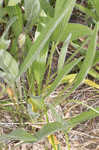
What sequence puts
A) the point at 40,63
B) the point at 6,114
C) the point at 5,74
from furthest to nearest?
the point at 6,114, the point at 40,63, the point at 5,74

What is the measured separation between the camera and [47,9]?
0.81 m

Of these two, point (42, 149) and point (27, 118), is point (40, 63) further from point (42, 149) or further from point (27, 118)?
point (42, 149)

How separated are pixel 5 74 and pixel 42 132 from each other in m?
0.19

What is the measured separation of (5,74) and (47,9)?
33 cm

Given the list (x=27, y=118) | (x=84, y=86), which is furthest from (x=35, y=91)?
(x=84, y=86)

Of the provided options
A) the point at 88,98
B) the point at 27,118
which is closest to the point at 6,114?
the point at 27,118

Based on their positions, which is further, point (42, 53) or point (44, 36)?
point (42, 53)

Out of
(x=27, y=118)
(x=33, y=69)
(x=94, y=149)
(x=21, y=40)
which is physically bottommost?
(x=94, y=149)

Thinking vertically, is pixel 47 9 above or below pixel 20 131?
above

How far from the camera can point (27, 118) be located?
83 centimetres

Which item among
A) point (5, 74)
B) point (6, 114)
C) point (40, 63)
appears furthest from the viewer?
point (6, 114)

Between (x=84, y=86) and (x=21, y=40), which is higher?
(x=21, y=40)

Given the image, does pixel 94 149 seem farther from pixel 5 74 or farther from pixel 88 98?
pixel 5 74

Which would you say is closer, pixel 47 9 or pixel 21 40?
pixel 21 40
